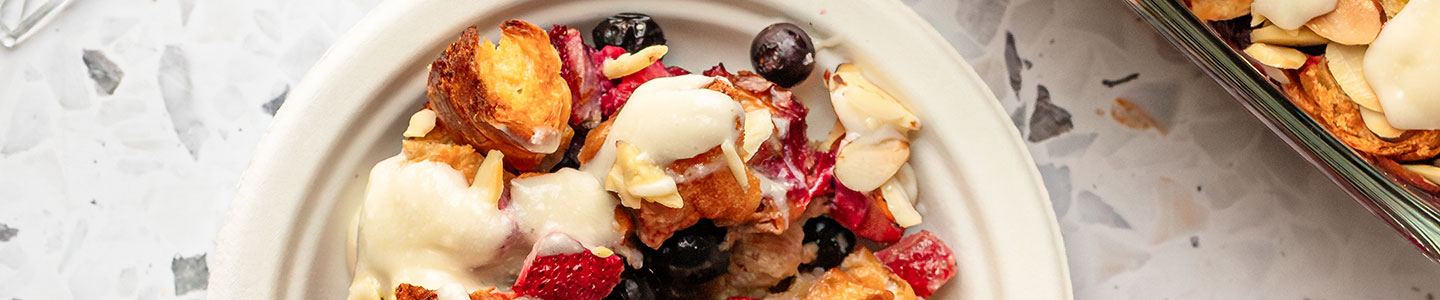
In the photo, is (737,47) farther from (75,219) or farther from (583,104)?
(75,219)

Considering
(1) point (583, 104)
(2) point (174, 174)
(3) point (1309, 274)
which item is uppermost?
(1) point (583, 104)

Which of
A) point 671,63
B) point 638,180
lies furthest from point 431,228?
point 671,63

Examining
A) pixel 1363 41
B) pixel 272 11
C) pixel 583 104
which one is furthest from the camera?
pixel 272 11

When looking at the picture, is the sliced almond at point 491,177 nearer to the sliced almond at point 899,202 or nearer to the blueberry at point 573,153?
the blueberry at point 573,153

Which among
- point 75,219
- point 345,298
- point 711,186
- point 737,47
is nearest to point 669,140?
point 711,186

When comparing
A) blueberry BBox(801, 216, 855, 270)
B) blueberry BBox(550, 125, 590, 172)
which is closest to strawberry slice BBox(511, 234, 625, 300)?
blueberry BBox(550, 125, 590, 172)

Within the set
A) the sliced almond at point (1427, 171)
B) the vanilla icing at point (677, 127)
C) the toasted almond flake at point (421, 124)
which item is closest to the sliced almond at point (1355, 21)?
the sliced almond at point (1427, 171)

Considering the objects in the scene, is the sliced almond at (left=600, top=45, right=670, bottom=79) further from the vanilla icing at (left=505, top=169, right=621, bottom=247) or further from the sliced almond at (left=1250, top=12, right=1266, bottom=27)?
the sliced almond at (left=1250, top=12, right=1266, bottom=27)
